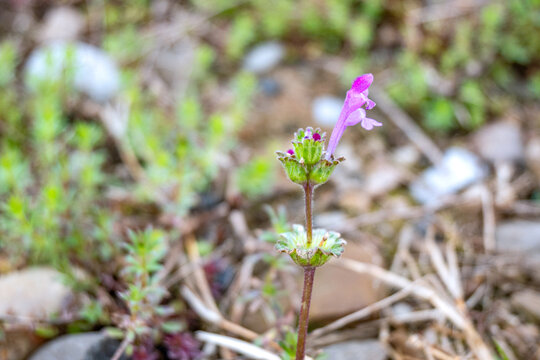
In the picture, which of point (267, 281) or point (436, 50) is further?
point (436, 50)

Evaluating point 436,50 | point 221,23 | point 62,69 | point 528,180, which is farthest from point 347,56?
point 62,69

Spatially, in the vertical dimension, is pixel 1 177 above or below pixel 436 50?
below

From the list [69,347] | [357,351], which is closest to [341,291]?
[357,351]

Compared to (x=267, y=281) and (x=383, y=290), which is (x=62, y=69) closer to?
(x=267, y=281)

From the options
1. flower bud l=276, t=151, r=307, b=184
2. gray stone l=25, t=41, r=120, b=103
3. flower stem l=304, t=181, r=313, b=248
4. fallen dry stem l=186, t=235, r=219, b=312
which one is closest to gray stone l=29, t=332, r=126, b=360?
fallen dry stem l=186, t=235, r=219, b=312

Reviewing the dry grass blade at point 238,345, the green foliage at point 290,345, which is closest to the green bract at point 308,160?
the green foliage at point 290,345

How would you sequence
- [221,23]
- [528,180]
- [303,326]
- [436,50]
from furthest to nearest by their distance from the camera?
[221,23]
[436,50]
[528,180]
[303,326]

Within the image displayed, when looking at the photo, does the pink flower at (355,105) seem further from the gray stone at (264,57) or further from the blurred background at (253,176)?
the gray stone at (264,57)
